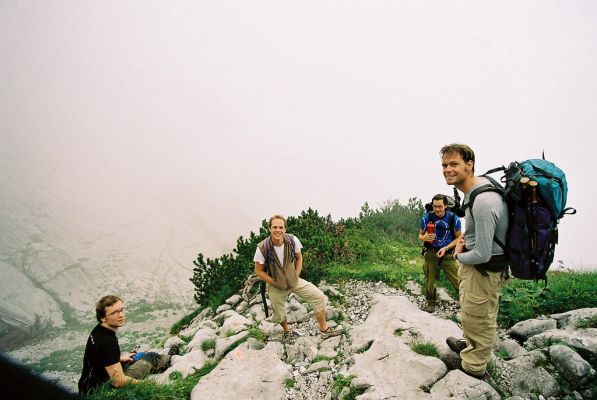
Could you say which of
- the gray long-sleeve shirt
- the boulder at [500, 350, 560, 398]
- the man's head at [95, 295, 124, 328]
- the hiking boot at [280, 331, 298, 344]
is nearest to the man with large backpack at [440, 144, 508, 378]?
the gray long-sleeve shirt

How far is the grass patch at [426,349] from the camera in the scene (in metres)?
4.37

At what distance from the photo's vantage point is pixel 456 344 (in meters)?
4.19

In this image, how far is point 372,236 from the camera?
41.0 feet

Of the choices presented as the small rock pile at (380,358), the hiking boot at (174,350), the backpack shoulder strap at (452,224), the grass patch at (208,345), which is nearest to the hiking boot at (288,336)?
the small rock pile at (380,358)

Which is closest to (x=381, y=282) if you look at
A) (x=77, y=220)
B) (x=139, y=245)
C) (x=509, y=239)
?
(x=509, y=239)

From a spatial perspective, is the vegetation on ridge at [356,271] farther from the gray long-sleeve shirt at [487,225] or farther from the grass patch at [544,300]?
the gray long-sleeve shirt at [487,225]

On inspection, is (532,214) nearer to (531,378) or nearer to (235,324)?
(531,378)

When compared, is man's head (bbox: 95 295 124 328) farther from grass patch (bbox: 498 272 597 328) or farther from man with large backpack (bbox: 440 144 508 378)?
grass patch (bbox: 498 272 597 328)

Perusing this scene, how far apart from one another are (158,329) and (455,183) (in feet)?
42.9

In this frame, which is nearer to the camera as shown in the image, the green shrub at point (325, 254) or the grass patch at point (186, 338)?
the grass patch at point (186, 338)

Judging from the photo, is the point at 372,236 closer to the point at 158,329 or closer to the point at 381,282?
the point at 381,282

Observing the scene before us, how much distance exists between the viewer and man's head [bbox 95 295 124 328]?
12.7 feet

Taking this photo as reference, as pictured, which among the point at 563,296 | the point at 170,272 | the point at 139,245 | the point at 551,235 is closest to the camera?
the point at 551,235

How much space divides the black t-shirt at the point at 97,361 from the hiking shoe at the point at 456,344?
4.41 meters
